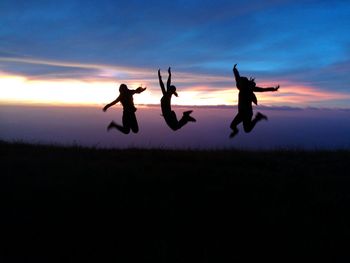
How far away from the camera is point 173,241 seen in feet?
32.9

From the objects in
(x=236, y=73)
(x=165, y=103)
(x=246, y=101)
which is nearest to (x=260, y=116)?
(x=246, y=101)

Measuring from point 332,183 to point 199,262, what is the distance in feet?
20.7

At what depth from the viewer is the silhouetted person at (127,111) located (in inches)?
457

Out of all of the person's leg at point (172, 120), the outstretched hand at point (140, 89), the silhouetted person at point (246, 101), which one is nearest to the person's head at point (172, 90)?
the person's leg at point (172, 120)

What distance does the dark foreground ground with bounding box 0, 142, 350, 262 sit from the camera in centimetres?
967

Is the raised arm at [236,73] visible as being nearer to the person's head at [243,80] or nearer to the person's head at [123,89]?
the person's head at [243,80]

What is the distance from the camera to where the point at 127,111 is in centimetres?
1169

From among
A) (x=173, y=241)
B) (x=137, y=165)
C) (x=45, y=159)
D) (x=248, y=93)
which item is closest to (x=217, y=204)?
(x=173, y=241)

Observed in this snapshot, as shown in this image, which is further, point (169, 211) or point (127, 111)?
point (127, 111)

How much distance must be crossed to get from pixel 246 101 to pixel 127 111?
10.1ft

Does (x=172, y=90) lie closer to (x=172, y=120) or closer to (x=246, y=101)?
(x=172, y=120)

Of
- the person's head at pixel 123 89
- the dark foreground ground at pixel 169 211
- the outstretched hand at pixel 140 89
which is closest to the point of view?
the dark foreground ground at pixel 169 211

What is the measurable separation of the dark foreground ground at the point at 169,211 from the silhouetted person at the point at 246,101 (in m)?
2.26

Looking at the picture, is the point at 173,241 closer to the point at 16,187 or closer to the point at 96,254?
the point at 96,254
